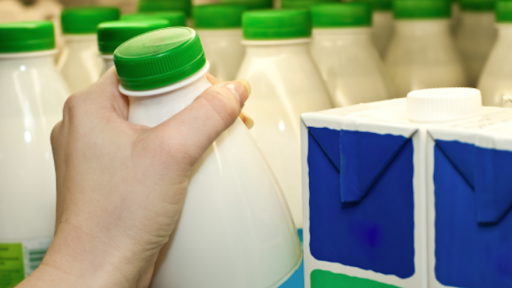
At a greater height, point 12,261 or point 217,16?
point 217,16

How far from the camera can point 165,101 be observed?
1.76ft

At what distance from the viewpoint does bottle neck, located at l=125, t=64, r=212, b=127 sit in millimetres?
533

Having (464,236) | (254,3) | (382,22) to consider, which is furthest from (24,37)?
(382,22)

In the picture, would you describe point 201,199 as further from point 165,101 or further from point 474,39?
point 474,39

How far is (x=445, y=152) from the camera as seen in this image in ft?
1.43

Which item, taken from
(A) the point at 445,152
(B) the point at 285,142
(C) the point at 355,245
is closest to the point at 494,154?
(A) the point at 445,152

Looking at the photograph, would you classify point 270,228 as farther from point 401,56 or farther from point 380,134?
point 401,56

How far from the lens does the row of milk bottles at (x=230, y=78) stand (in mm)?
539

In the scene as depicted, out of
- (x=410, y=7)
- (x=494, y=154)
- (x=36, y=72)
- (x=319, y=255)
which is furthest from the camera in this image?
(x=410, y=7)

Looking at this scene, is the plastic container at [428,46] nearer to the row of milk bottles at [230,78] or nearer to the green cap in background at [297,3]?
the row of milk bottles at [230,78]

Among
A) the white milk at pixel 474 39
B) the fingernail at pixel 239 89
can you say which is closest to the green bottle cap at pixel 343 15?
the white milk at pixel 474 39

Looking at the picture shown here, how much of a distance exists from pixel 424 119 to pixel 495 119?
63 millimetres

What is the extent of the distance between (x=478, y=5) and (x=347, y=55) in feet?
0.90

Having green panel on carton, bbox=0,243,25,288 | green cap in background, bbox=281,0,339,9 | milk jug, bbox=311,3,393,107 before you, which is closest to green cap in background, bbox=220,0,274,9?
green cap in background, bbox=281,0,339,9
